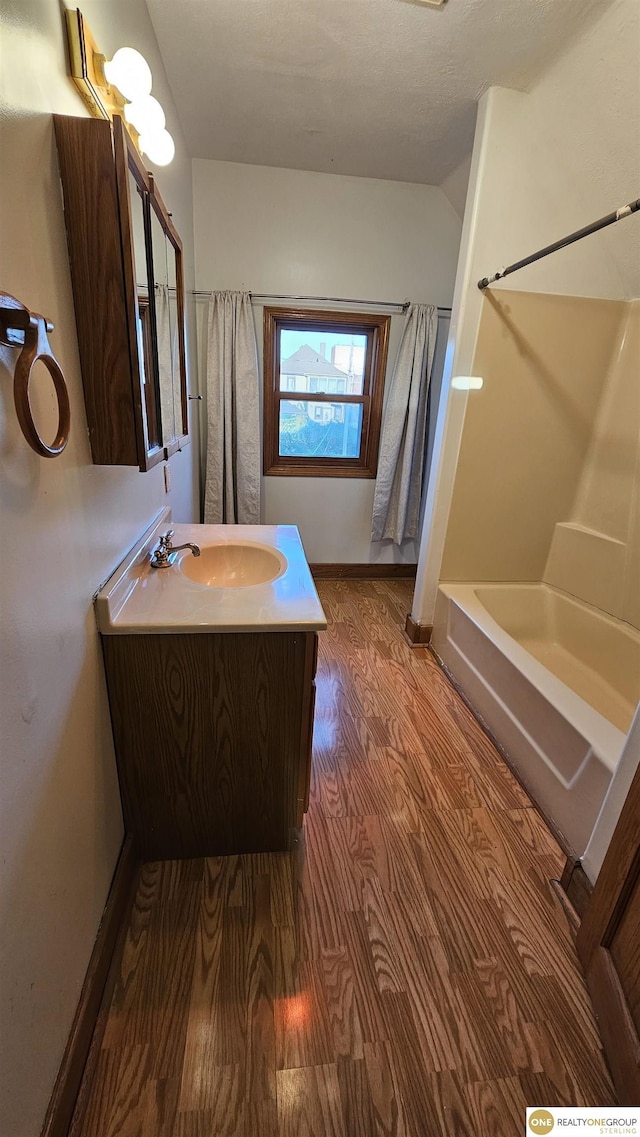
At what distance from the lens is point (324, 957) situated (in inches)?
44.1

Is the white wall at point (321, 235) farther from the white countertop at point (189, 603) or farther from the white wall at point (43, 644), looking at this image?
the white countertop at point (189, 603)

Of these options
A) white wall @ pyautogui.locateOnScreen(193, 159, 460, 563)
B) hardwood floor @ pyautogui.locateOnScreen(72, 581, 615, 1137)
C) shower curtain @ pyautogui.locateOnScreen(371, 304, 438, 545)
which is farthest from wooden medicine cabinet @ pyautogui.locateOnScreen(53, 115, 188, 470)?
shower curtain @ pyautogui.locateOnScreen(371, 304, 438, 545)

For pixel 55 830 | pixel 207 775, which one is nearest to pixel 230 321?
pixel 207 775

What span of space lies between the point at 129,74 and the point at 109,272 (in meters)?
0.51

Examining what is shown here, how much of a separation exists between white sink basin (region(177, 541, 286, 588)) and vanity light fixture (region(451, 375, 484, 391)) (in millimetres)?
1315

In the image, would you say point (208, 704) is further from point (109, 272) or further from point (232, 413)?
point (232, 413)

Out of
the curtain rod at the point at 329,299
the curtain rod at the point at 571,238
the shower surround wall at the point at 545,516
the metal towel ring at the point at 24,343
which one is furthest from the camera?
the curtain rod at the point at 329,299

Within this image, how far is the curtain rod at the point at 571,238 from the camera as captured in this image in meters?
1.27

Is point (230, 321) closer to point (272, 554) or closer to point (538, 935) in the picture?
point (272, 554)

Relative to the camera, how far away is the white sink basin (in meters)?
1.56

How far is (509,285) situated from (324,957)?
8.35ft

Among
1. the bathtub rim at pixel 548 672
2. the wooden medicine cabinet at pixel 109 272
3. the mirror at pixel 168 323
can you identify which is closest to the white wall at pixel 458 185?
the mirror at pixel 168 323

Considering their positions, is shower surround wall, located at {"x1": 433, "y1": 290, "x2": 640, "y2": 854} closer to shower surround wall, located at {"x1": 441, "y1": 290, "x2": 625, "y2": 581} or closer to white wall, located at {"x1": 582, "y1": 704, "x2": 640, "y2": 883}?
shower surround wall, located at {"x1": 441, "y1": 290, "x2": 625, "y2": 581}

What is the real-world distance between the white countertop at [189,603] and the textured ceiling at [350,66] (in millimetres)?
1878
